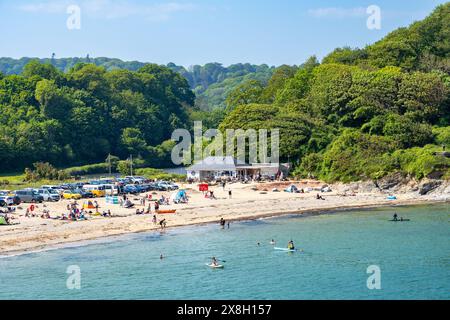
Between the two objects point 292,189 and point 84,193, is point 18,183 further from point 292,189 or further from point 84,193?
point 292,189

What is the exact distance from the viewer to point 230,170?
263 ft

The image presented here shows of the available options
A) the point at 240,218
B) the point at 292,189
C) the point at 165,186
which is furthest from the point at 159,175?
the point at 240,218

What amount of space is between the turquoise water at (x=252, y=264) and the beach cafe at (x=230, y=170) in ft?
79.5

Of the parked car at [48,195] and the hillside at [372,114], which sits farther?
the hillside at [372,114]

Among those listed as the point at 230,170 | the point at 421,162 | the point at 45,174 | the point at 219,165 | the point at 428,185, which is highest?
the point at 421,162

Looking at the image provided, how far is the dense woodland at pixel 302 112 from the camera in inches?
3007

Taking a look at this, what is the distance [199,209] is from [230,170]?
2063cm

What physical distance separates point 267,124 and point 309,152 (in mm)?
6522

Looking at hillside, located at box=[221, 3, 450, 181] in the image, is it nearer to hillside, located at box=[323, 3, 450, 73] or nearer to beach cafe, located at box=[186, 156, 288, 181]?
hillside, located at box=[323, 3, 450, 73]

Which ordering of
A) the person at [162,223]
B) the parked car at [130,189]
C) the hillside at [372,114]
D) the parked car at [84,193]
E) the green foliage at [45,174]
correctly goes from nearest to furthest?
the person at [162,223], the parked car at [84,193], the parked car at [130,189], the hillside at [372,114], the green foliage at [45,174]

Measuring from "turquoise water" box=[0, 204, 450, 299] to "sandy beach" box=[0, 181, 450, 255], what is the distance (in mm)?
2283

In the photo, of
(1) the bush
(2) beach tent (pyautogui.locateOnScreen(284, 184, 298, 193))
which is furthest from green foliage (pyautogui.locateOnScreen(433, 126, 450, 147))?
(1) the bush

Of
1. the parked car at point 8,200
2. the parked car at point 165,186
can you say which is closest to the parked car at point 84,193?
the parked car at point 8,200

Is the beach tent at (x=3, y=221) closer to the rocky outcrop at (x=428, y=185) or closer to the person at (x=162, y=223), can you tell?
the person at (x=162, y=223)
